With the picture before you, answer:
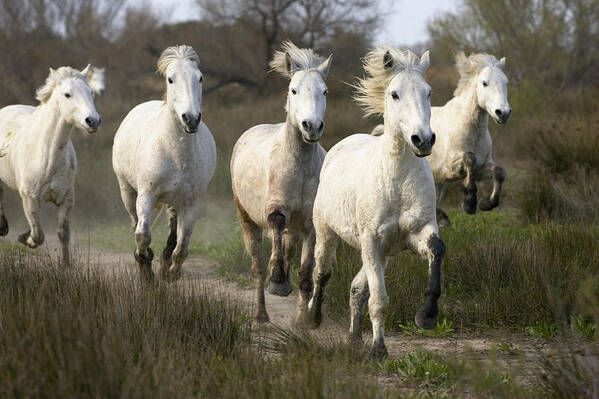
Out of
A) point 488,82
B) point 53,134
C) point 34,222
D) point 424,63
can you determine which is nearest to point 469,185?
point 488,82

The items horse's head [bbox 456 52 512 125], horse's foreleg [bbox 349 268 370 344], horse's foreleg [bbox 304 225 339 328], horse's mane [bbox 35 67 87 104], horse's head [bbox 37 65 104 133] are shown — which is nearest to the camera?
horse's foreleg [bbox 349 268 370 344]

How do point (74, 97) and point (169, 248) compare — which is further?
point (74, 97)

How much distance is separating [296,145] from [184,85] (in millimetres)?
1138

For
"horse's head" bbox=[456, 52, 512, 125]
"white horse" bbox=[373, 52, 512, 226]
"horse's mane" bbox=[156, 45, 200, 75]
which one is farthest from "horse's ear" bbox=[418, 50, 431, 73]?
"white horse" bbox=[373, 52, 512, 226]

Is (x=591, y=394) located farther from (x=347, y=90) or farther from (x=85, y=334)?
(x=347, y=90)

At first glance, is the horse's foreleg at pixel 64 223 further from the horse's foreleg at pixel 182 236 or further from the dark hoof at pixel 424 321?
the dark hoof at pixel 424 321

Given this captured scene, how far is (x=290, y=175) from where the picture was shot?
5895mm

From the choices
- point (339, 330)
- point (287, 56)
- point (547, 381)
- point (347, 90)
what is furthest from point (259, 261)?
point (347, 90)

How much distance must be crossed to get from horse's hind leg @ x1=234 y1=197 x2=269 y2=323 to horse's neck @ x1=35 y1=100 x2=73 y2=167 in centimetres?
229

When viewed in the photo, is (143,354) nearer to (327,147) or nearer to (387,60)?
(387,60)

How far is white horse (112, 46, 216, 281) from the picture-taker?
6.43 metres

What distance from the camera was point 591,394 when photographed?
317 cm

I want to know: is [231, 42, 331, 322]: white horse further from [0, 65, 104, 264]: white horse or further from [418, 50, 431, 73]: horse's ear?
[0, 65, 104, 264]: white horse

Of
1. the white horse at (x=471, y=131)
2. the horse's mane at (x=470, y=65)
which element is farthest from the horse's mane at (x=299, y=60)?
the horse's mane at (x=470, y=65)
